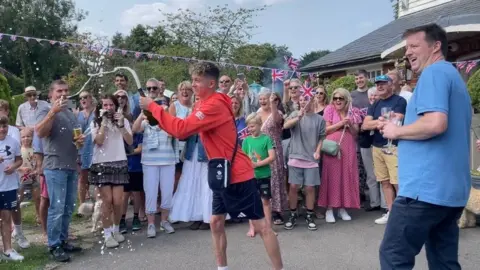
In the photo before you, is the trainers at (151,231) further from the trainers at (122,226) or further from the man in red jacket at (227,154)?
the man in red jacket at (227,154)

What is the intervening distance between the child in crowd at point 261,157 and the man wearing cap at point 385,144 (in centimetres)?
133

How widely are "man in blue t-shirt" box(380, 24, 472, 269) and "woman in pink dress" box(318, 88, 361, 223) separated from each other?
3.90 metres

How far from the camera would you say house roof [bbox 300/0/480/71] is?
46.6 feet

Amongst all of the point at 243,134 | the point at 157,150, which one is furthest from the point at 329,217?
the point at 157,150

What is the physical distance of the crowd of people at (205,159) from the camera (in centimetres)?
458

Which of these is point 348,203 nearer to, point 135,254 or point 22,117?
point 135,254

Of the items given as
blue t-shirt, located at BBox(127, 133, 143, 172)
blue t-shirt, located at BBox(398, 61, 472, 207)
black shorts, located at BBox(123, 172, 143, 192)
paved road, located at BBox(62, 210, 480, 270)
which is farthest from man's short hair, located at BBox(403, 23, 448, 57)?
black shorts, located at BBox(123, 172, 143, 192)

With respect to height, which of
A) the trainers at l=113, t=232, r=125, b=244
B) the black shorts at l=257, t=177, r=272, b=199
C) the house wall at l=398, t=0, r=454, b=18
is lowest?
the trainers at l=113, t=232, r=125, b=244

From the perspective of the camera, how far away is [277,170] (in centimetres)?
685

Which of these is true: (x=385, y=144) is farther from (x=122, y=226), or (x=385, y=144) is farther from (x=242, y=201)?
(x=122, y=226)

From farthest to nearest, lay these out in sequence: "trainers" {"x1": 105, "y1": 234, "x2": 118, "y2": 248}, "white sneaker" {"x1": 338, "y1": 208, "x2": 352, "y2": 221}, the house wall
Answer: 1. the house wall
2. "white sneaker" {"x1": 338, "y1": 208, "x2": 352, "y2": 221}
3. "trainers" {"x1": 105, "y1": 234, "x2": 118, "y2": 248}

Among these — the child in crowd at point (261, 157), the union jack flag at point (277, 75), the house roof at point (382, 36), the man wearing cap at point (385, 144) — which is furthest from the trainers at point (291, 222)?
the house roof at point (382, 36)

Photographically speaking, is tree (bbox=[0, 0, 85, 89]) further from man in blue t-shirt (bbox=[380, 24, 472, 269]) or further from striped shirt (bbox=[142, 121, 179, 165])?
man in blue t-shirt (bbox=[380, 24, 472, 269])

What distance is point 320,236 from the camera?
243 inches
